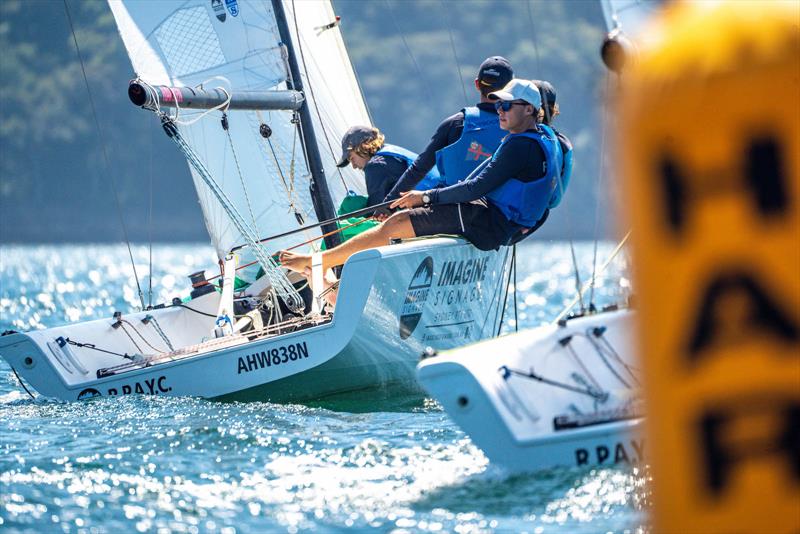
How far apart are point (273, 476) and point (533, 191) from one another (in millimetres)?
2199

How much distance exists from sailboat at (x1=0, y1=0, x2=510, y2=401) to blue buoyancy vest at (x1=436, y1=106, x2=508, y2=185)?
41 centimetres

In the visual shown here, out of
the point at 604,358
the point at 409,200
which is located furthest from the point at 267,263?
the point at 604,358

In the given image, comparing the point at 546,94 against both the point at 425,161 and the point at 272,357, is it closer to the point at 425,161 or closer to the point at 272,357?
the point at 425,161

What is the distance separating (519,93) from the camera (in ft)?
15.4

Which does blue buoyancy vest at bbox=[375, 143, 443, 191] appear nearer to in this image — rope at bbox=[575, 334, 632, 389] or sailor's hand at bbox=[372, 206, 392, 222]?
sailor's hand at bbox=[372, 206, 392, 222]

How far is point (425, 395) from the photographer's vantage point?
5.33 m

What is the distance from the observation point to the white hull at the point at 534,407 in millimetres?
3062

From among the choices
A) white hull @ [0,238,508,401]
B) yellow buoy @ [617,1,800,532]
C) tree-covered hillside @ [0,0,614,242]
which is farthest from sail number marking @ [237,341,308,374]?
tree-covered hillside @ [0,0,614,242]

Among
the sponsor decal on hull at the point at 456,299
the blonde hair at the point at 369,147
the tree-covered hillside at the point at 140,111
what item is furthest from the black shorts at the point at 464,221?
the tree-covered hillside at the point at 140,111

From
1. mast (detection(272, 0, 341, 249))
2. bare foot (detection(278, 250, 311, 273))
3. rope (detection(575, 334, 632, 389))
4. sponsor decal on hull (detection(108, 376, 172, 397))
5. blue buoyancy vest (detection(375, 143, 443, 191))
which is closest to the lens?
rope (detection(575, 334, 632, 389))

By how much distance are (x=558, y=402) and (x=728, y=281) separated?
94.4 inches

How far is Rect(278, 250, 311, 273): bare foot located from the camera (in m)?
5.40

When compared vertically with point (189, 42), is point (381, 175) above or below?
below

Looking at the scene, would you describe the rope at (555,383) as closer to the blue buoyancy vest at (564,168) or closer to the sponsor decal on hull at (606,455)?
the sponsor decal on hull at (606,455)
